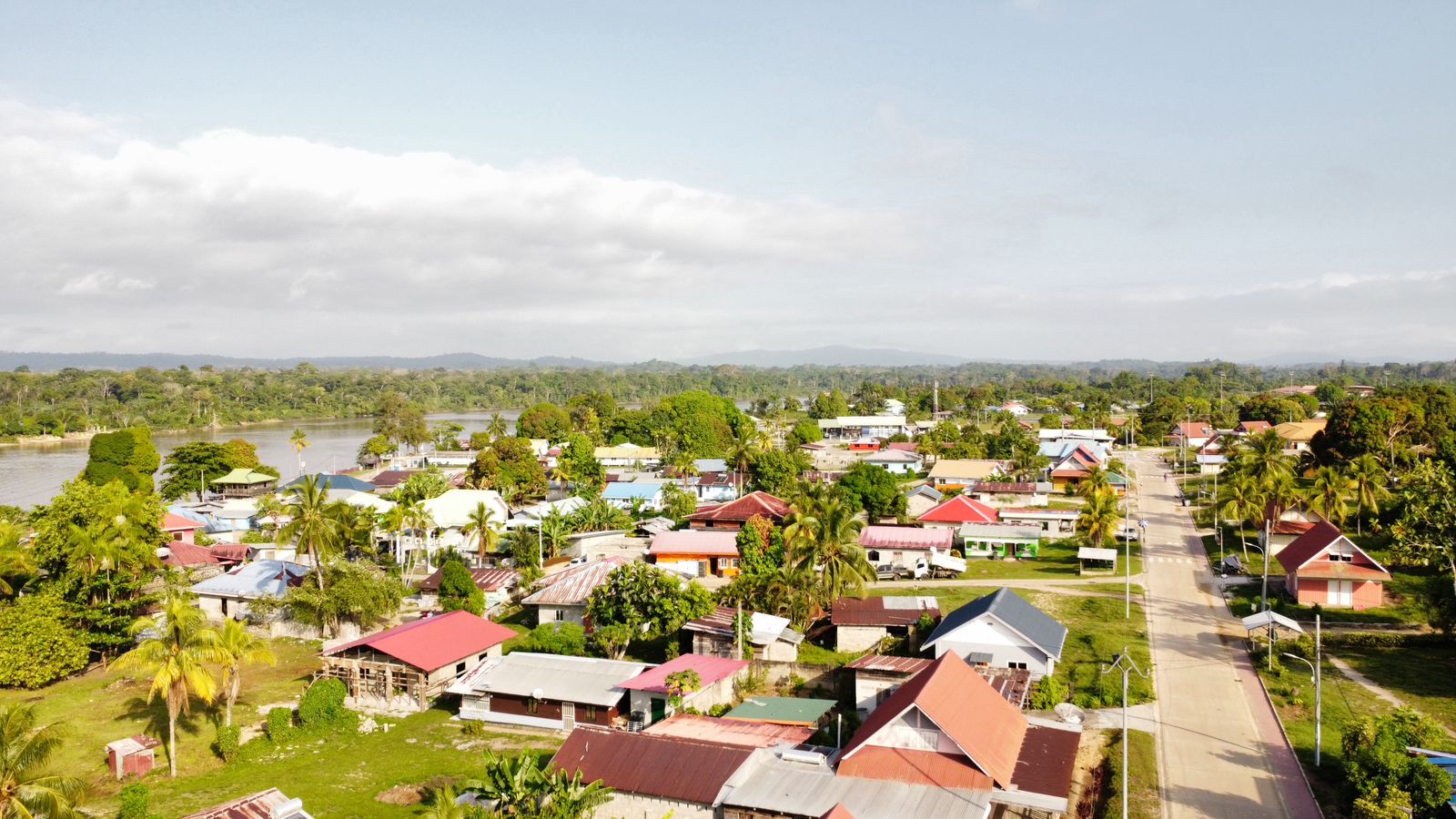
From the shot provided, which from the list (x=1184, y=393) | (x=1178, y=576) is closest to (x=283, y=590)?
(x=1178, y=576)

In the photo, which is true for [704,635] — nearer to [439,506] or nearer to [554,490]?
[439,506]

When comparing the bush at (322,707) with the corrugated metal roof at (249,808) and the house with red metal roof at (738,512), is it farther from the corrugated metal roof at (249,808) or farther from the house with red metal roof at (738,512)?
the house with red metal roof at (738,512)

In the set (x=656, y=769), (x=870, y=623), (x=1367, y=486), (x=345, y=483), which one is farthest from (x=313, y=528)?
(x=1367, y=486)

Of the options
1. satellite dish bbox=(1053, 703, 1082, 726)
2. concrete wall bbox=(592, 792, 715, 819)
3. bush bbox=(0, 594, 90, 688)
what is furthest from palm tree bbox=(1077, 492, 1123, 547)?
bush bbox=(0, 594, 90, 688)

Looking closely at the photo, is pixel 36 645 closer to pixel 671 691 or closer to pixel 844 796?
pixel 671 691

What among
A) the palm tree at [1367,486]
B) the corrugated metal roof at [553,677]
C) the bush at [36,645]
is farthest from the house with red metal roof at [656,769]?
the palm tree at [1367,486]
